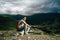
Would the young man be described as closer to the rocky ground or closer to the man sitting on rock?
the man sitting on rock

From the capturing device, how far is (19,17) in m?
21.7

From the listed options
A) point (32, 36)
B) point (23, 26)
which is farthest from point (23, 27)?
point (32, 36)

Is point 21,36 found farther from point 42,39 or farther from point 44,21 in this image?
point 44,21

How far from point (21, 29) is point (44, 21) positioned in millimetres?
2566

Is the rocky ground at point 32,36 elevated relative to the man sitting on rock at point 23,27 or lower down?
lower down

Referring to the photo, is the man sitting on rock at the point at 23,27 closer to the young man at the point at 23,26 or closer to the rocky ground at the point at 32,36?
the young man at the point at 23,26

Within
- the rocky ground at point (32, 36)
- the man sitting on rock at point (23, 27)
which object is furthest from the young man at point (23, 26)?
the rocky ground at point (32, 36)

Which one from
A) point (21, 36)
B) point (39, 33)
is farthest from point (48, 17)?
point (21, 36)

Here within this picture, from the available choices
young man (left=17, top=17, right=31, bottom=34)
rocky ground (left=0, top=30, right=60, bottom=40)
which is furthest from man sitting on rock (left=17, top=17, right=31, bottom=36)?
rocky ground (left=0, top=30, right=60, bottom=40)

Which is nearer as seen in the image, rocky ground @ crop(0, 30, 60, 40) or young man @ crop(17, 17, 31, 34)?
rocky ground @ crop(0, 30, 60, 40)

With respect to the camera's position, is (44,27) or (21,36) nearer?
(21,36)

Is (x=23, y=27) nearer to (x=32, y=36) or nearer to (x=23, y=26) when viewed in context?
(x=23, y=26)

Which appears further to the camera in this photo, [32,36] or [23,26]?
[23,26]

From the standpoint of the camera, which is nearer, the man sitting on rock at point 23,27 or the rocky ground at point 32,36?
the rocky ground at point 32,36
